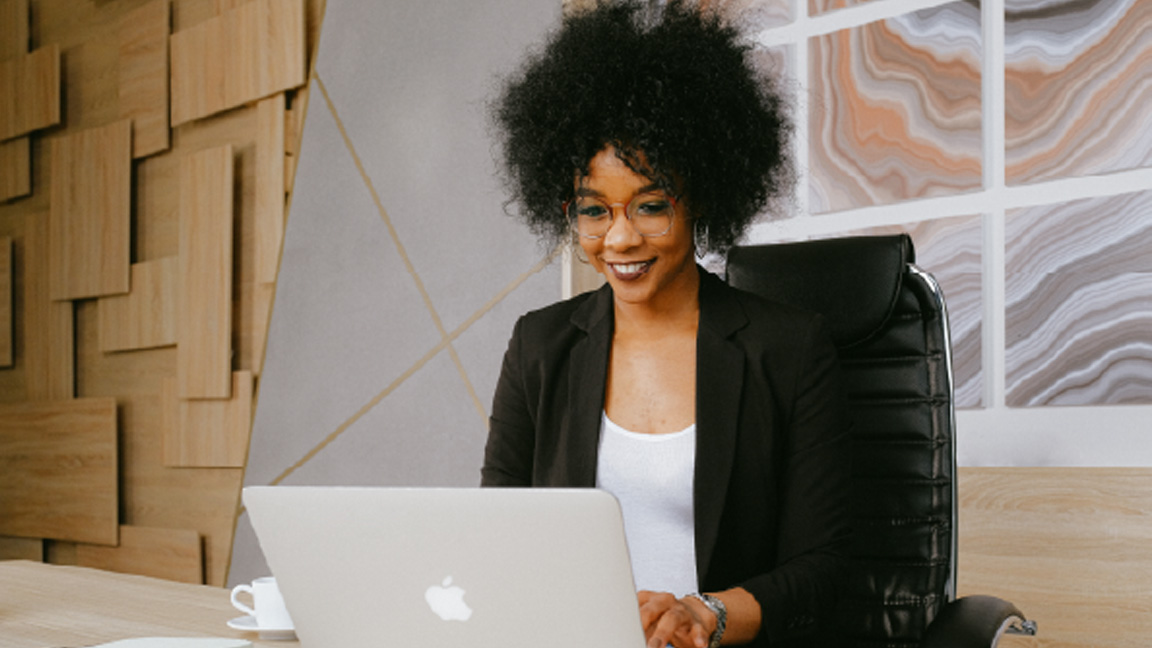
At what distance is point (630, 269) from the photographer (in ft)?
5.07

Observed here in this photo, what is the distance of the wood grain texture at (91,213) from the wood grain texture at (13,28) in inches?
21.3

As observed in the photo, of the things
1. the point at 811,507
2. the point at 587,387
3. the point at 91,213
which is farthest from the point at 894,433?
the point at 91,213

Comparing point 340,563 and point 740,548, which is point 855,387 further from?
point 340,563

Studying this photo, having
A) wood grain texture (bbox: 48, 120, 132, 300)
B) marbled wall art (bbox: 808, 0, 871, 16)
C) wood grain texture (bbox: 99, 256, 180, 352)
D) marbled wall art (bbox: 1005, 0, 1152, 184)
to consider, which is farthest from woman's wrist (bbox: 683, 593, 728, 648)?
wood grain texture (bbox: 48, 120, 132, 300)

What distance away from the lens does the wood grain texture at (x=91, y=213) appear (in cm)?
408

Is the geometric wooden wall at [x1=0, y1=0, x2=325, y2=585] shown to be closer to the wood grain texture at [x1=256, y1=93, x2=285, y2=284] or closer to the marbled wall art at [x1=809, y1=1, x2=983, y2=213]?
the wood grain texture at [x1=256, y1=93, x2=285, y2=284]

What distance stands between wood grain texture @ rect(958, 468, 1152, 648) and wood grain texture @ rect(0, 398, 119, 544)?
3.15 meters

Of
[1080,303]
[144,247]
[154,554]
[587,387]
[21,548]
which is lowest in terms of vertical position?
[21,548]

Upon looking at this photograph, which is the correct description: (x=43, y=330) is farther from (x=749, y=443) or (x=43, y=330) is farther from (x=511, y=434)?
(x=749, y=443)

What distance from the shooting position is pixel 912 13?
2354 millimetres

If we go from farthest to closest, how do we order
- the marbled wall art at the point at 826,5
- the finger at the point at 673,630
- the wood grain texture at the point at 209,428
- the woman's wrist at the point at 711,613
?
the wood grain texture at the point at 209,428
the marbled wall art at the point at 826,5
the woman's wrist at the point at 711,613
the finger at the point at 673,630

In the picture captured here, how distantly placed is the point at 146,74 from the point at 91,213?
2.05ft

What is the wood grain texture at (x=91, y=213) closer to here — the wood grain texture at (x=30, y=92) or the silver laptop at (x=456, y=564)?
the wood grain texture at (x=30, y=92)

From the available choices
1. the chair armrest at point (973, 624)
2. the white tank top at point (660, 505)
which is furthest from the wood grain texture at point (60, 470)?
the chair armrest at point (973, 624)
